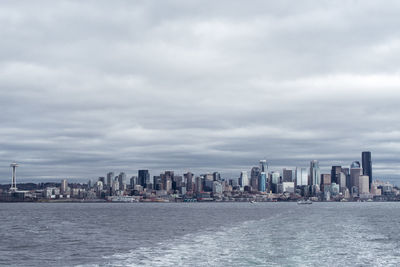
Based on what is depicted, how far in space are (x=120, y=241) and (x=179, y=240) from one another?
8.34 meters

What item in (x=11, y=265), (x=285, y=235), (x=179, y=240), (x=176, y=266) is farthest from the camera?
(x=285, y=235)

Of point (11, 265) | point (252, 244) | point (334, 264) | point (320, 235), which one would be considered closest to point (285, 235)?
point (320, 235)

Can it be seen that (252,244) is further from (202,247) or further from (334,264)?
(334,264)

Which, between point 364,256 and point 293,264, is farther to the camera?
point 364,256

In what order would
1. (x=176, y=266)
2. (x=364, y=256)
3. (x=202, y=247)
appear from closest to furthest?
(x=176, y=266) < (x=364, y=256) < (x=202, y=247)

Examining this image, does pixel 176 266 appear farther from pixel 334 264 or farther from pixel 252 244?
pixel 252 244

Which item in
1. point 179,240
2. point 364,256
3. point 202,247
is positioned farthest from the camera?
point 179,240

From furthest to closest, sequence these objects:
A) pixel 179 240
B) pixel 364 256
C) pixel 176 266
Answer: pixel 179 240 → pixel 364 256 → pixel 176 266

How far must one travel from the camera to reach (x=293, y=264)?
49.4m

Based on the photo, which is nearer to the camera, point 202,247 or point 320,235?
point 202,247

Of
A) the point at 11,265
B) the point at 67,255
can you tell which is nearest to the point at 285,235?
the point at 67,255

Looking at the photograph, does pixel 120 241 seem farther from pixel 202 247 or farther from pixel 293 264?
pixel 293 264

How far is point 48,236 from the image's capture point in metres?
83.4

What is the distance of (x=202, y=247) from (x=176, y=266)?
1590 cm
